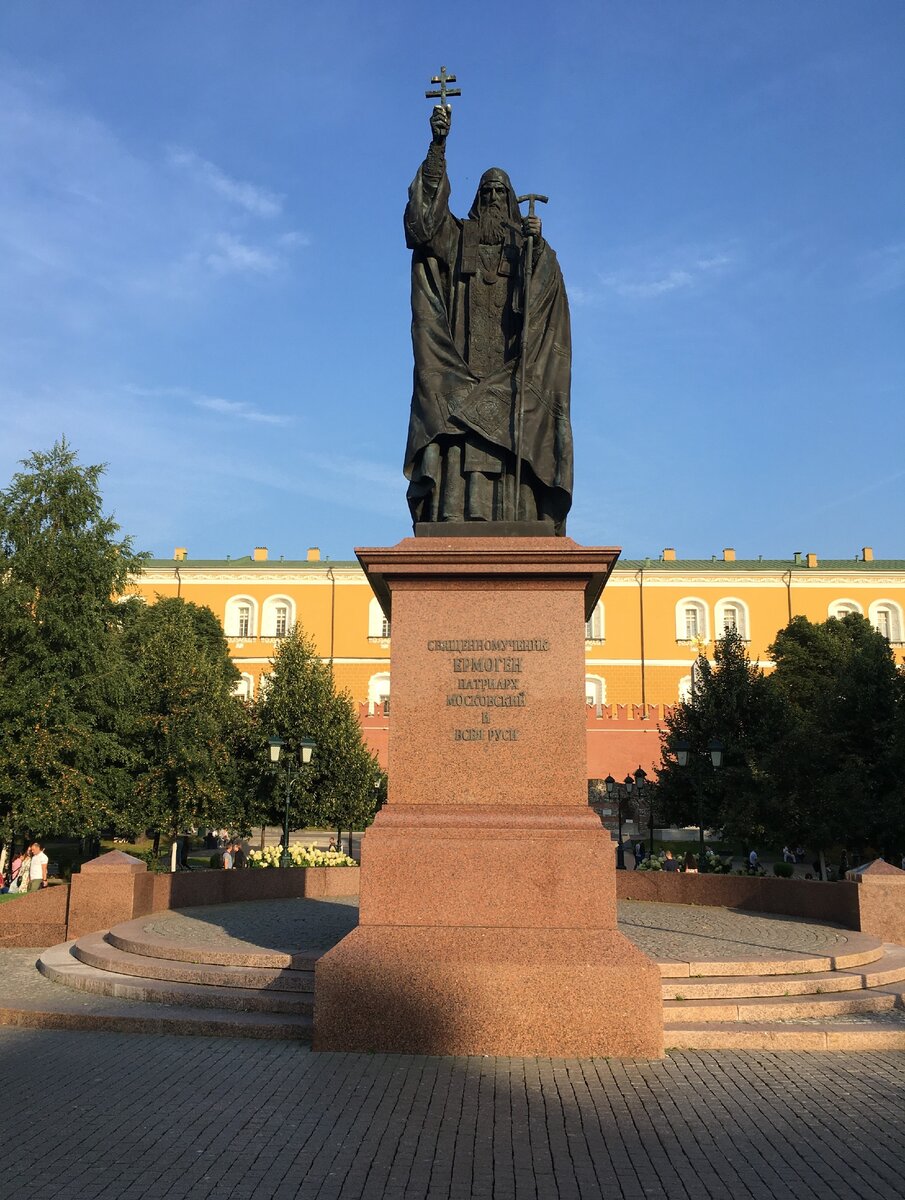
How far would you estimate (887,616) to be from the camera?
6309cm

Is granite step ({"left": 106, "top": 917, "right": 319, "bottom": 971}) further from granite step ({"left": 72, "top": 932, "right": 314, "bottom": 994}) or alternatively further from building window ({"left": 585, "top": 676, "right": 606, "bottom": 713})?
building window ({"left": 585, "top": 676, "right": 606, "bottom": 713})

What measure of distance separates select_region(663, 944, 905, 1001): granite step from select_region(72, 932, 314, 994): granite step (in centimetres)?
285

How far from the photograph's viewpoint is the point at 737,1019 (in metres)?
7.54

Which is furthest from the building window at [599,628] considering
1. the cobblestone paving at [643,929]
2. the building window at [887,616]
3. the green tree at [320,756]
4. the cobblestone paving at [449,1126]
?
the cobblestone paving at [449,1126]

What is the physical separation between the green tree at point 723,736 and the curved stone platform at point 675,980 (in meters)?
17.7

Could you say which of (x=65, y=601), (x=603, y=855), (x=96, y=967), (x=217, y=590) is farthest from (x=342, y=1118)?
(x=217, y=590)

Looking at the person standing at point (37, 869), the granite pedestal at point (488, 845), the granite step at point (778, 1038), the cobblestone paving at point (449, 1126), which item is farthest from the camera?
the person standing at point (37, 869)

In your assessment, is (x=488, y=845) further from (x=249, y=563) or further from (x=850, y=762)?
(x=249, y=563)

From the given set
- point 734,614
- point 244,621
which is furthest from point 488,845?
point 244,621

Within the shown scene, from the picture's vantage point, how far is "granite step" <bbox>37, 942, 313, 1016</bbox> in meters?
7.70

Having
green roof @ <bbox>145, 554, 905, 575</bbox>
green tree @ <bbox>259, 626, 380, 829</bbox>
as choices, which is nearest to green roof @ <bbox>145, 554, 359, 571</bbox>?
green roof @ <bbox>145, 554, 905, 575</bbox>

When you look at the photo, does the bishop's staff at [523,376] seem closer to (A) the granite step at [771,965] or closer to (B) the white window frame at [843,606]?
(A) the granite step at [771,965]

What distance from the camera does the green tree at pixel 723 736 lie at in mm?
29125

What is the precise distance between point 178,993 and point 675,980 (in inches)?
153
